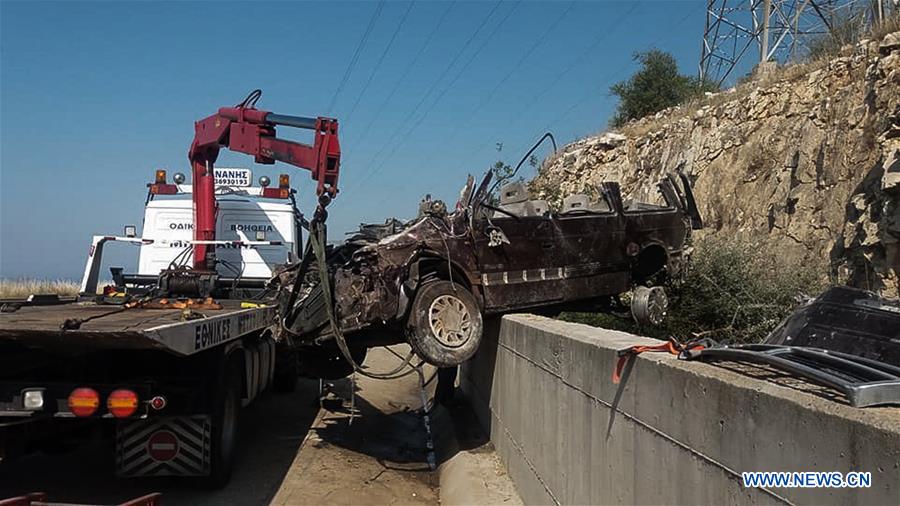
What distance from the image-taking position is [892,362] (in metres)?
3.96

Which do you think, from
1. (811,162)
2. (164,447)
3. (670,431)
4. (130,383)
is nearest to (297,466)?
(164,447)

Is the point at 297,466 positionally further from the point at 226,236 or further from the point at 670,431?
the point at 670,431

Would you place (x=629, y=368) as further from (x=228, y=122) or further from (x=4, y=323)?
(x=228, y=122)

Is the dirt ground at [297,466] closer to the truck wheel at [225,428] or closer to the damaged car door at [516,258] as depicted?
the truck wheel at [225,428]

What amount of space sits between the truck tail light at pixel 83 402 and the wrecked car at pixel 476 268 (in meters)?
2.37

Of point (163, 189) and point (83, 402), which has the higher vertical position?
point (163, 189)

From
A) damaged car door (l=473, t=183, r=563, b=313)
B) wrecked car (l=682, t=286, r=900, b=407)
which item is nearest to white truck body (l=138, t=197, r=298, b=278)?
damaged car door (l=473, t=183, r=563, b=313)

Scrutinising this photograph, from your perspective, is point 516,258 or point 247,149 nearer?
point 516,258

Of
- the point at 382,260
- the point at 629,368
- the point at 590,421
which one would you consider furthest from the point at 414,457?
the point at 629,368

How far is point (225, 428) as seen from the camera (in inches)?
273

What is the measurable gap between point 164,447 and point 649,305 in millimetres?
5363

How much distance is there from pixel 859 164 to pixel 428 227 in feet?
20.9

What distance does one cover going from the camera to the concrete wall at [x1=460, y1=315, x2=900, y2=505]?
7.33 ft

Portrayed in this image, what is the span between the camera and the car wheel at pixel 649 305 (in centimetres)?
849
